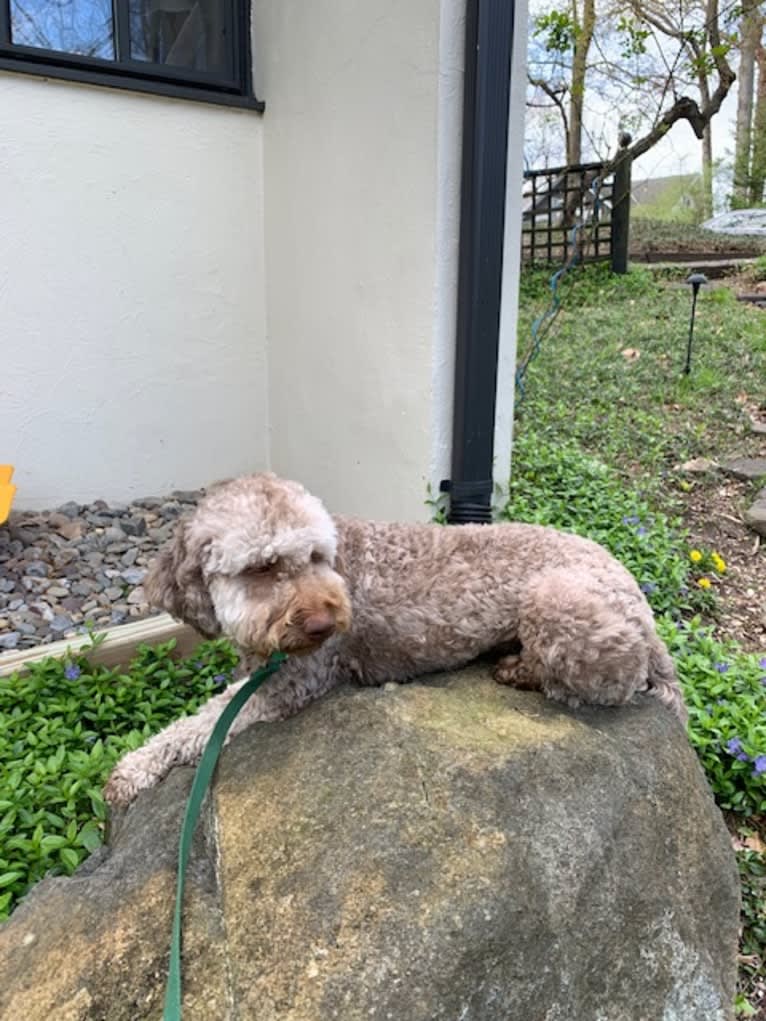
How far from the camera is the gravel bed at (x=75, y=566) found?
11.5 feet

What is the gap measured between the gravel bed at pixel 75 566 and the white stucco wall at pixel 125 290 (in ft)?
0.73

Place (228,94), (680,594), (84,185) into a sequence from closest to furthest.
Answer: (680,594) → (84,185) → (228,94)

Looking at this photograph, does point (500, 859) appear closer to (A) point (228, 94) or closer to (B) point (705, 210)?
(A) point (228, 94)

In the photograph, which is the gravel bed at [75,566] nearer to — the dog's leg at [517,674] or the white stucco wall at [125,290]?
the white stucco wall at [125,290]

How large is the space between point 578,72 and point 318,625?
28.9ft

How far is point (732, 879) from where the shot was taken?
5.91ft

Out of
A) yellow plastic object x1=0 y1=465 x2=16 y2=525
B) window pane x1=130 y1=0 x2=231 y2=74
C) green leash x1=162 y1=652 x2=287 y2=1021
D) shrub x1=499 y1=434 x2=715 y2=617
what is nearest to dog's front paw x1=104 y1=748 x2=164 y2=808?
green leash x1=162 y1=652 x2=287 y2=1021

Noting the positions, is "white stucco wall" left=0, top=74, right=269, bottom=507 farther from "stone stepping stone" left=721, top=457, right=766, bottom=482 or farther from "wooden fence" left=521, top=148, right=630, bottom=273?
"wooden fence" left=521, top=148, right=630, bottom=273

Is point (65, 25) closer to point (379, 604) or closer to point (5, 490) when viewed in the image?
point (5, 490)

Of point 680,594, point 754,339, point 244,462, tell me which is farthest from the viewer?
point 754,339

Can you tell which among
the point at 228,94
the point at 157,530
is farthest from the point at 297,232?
the point at 157,530

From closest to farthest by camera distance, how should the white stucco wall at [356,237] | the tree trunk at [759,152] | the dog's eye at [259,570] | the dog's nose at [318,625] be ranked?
the dog's nose at [318,625] → the dog's eye at [259,570] → the white stucco wall at [356,237] → the tree trunk at [759,152]

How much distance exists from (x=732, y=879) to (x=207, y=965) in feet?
3.93

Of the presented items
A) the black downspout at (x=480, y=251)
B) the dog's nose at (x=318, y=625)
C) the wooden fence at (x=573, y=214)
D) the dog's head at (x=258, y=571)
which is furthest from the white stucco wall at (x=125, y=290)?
the wooden fence at (x=573, y=214)
